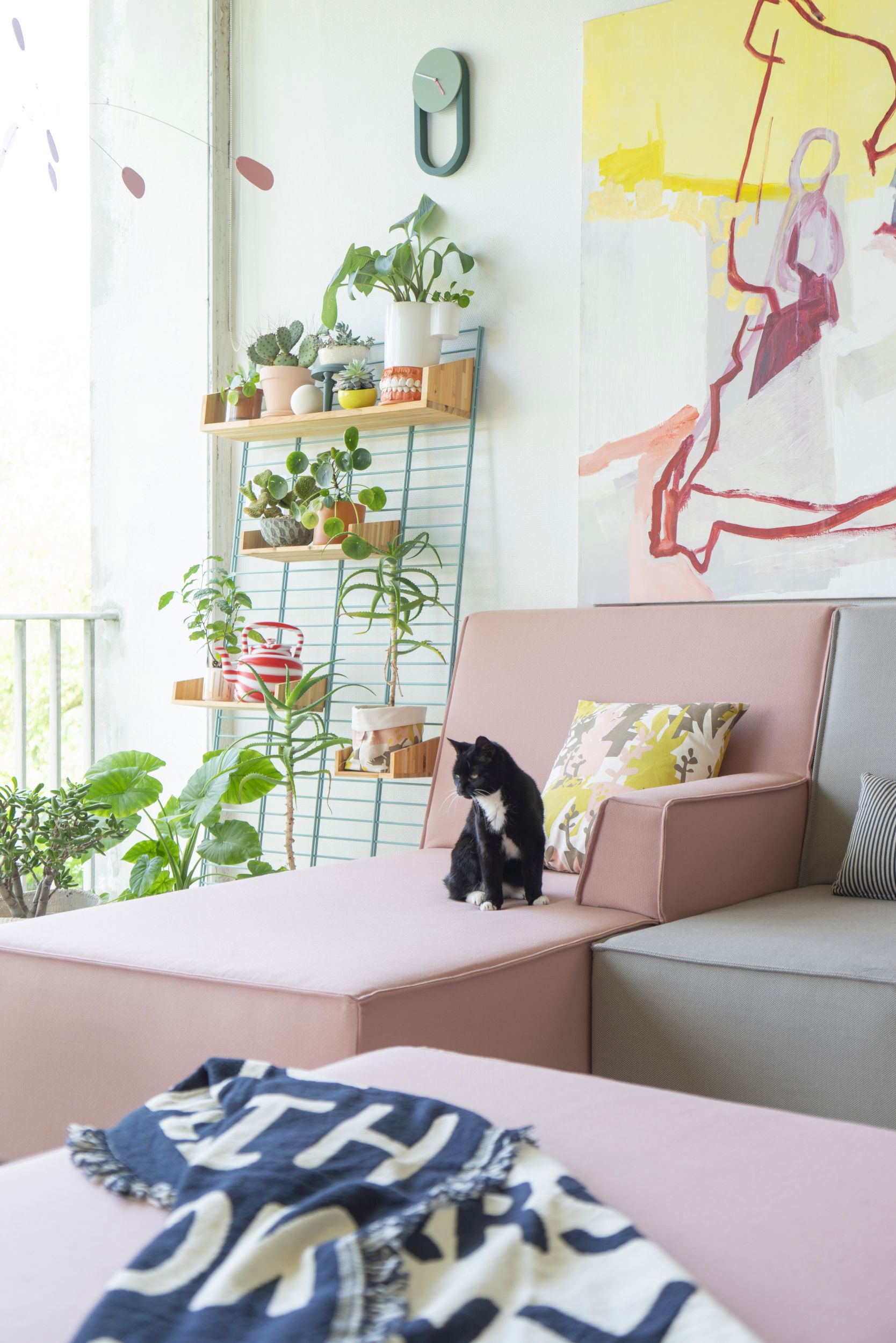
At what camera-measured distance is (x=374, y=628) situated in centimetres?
333

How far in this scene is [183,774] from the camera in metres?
3.71

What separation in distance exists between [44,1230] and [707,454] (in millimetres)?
2260

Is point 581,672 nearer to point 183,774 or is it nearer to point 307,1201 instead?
point 183,774

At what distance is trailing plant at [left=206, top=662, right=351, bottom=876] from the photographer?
9.93ft

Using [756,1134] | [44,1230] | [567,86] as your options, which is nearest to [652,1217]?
[756,1134]

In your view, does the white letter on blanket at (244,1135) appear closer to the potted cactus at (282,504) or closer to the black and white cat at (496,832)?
Answer: the black and white cat at (496,832)

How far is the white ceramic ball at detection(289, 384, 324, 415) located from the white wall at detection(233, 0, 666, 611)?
245mm

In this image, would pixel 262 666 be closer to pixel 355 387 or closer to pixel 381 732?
pixel 381 732

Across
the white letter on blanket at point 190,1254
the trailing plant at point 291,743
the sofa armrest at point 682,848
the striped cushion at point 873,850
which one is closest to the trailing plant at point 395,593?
the trailing plant at point 291,743

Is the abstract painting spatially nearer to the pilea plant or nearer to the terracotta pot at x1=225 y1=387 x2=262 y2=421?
the pilea plant

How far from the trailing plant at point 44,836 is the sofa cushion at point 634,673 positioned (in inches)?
35.4

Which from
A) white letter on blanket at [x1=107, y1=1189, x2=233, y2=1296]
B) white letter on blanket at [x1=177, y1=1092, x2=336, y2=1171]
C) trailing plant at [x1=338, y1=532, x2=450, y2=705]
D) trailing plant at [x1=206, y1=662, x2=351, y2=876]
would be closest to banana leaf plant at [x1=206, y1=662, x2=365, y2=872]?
trailing plant at [x1=206, y1=662, x2=351, y2=876]

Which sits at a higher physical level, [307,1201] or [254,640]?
[254,640]

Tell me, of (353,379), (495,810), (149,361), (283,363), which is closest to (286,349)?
(283,363)
